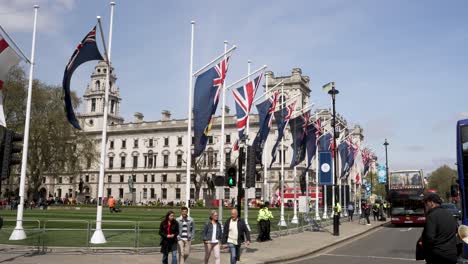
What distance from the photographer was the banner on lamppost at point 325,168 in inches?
1273

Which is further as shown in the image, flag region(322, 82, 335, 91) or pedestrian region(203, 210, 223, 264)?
flag region(322, 82, 335, 91)

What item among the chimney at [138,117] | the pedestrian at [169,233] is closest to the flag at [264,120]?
the pedestrian at [169,233]

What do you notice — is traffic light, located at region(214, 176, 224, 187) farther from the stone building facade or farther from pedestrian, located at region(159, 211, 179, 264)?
the stone building facade

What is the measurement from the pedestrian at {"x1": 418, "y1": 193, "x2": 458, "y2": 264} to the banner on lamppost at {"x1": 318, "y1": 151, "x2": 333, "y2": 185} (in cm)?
2524

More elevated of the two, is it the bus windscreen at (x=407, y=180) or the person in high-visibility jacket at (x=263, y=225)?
the bus windscreen at (x=407, y=180)

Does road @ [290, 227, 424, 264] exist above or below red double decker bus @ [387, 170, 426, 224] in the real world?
below

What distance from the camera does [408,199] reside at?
35562 mm

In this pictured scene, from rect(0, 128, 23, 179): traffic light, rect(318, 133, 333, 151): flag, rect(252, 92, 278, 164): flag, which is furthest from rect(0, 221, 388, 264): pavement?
rect(318, 133, 333, 151): flag

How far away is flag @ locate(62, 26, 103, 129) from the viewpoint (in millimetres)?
16297

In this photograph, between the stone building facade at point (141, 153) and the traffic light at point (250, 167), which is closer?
the traffic light at point (250, 167)

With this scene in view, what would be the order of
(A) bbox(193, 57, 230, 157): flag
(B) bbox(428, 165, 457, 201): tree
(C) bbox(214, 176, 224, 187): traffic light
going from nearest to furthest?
1. (C) bbox(214, 176, 224, 187): traffic light
2. (A) bbox(193, 57, 230, 157): flag
3. (B) bbox(428, 165, 457, 201): tree

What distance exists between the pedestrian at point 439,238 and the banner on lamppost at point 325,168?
82.8ft

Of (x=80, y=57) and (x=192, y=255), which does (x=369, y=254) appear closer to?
(x=192, y=255)

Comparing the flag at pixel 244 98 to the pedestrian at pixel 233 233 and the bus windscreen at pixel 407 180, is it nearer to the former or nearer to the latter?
the pedestrian at pixel 233 233
